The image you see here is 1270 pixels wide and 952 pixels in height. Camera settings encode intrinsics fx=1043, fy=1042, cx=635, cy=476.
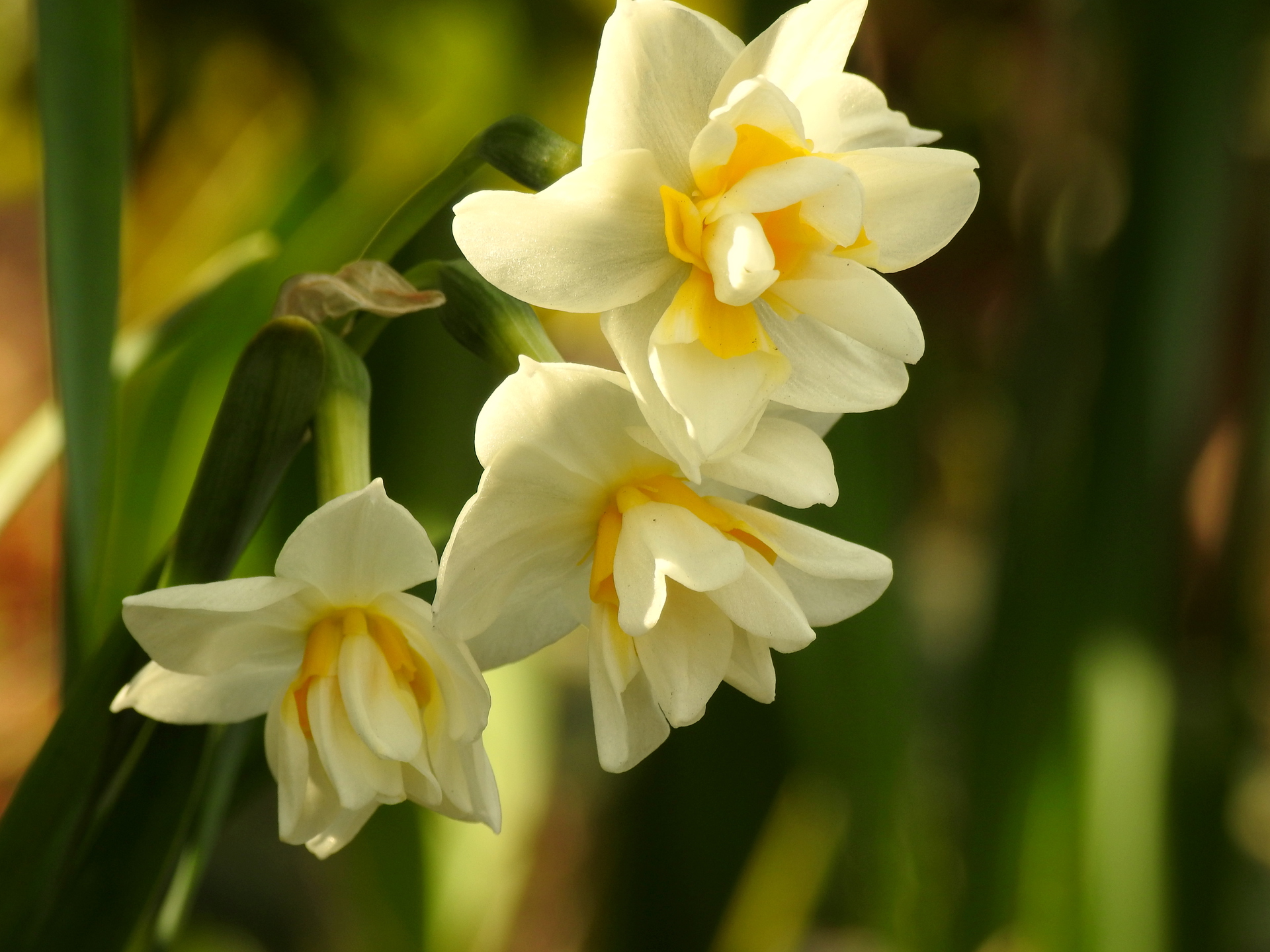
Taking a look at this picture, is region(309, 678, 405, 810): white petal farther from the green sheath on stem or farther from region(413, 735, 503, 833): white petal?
the green sheath on stem

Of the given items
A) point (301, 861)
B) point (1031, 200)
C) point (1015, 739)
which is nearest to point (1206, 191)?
point (1031, 200)

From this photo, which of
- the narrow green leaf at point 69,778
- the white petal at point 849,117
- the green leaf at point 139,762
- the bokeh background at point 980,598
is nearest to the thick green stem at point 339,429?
the green leaf at point 139,762

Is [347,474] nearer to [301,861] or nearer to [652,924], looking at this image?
[652,924]

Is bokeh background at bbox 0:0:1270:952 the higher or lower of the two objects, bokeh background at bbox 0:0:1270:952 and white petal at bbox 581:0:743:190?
the lower

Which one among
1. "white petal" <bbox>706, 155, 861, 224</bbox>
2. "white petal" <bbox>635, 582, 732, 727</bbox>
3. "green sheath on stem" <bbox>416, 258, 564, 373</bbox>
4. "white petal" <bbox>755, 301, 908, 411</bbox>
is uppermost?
"white petal" <bbox>706, 155, 861, 224</bbox>

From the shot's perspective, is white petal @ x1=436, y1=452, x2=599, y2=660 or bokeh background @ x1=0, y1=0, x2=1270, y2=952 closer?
white petal @ x1=436, y1=452, x2=599, y2=660

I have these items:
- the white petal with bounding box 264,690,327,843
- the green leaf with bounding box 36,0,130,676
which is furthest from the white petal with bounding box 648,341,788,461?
the green leaf with bounding box 36,0,130,676

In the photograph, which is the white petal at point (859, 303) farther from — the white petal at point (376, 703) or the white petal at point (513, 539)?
the white petal at point (376, 703)

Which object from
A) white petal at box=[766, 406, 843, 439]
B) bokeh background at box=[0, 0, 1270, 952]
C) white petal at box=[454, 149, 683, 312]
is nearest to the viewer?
white petal at box=[454, 149, 683, 312]
